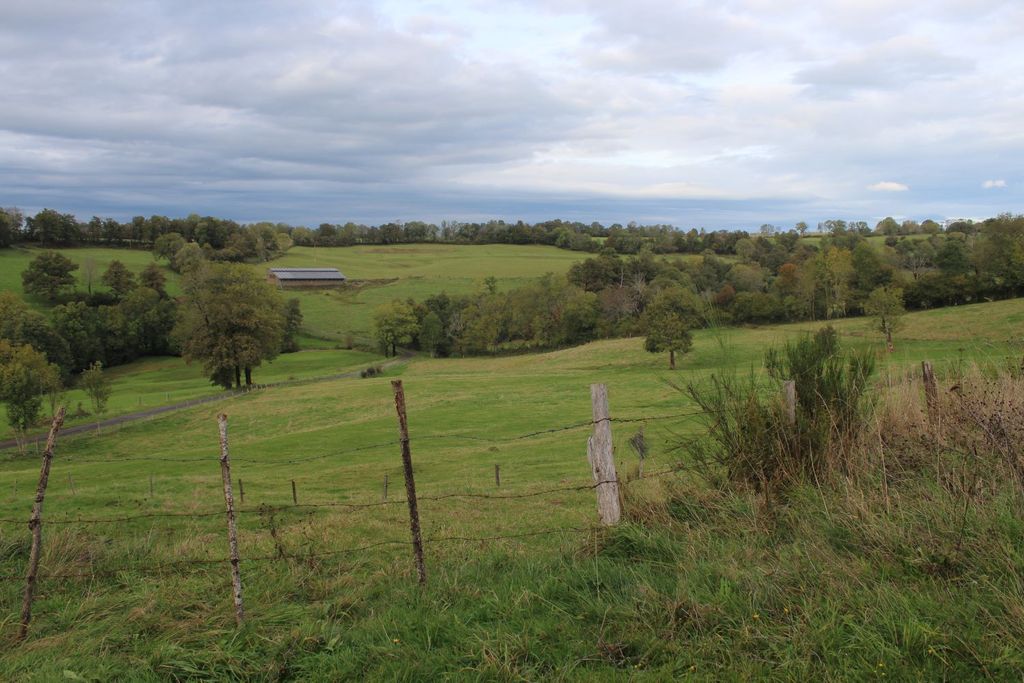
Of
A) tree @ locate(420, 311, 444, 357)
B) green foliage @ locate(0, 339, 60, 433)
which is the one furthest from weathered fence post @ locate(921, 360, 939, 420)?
tree @ locate(420, 311, 444, 357)

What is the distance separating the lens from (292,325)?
103m

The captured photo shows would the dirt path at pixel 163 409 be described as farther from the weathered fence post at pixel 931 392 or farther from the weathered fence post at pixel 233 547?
the weathered fence post at pixel 931 392

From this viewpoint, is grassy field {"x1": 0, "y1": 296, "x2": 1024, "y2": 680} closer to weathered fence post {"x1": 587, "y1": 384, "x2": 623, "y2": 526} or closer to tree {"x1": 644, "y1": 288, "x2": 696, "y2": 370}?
weathered fence post {"x1": 587, "y1": 384, "x2": 623, "y2": 526}

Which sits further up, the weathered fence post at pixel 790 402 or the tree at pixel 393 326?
the weathered fence post at pixel 790 402

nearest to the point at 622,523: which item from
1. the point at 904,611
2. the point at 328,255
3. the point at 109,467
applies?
the point at 904,611

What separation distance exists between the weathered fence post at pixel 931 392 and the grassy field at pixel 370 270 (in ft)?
323

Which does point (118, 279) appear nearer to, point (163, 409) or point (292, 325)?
point (292, 325)

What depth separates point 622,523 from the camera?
6.29m

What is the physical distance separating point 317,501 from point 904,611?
1613 cm

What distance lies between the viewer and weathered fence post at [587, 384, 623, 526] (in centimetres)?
636

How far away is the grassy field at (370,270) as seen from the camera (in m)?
107

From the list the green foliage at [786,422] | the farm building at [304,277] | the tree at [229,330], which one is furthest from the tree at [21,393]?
the farm building at [304,277]

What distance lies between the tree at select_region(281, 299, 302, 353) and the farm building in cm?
1892

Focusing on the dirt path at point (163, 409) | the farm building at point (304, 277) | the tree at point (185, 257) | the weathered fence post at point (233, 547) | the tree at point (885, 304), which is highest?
the tree at point (185, 257)
